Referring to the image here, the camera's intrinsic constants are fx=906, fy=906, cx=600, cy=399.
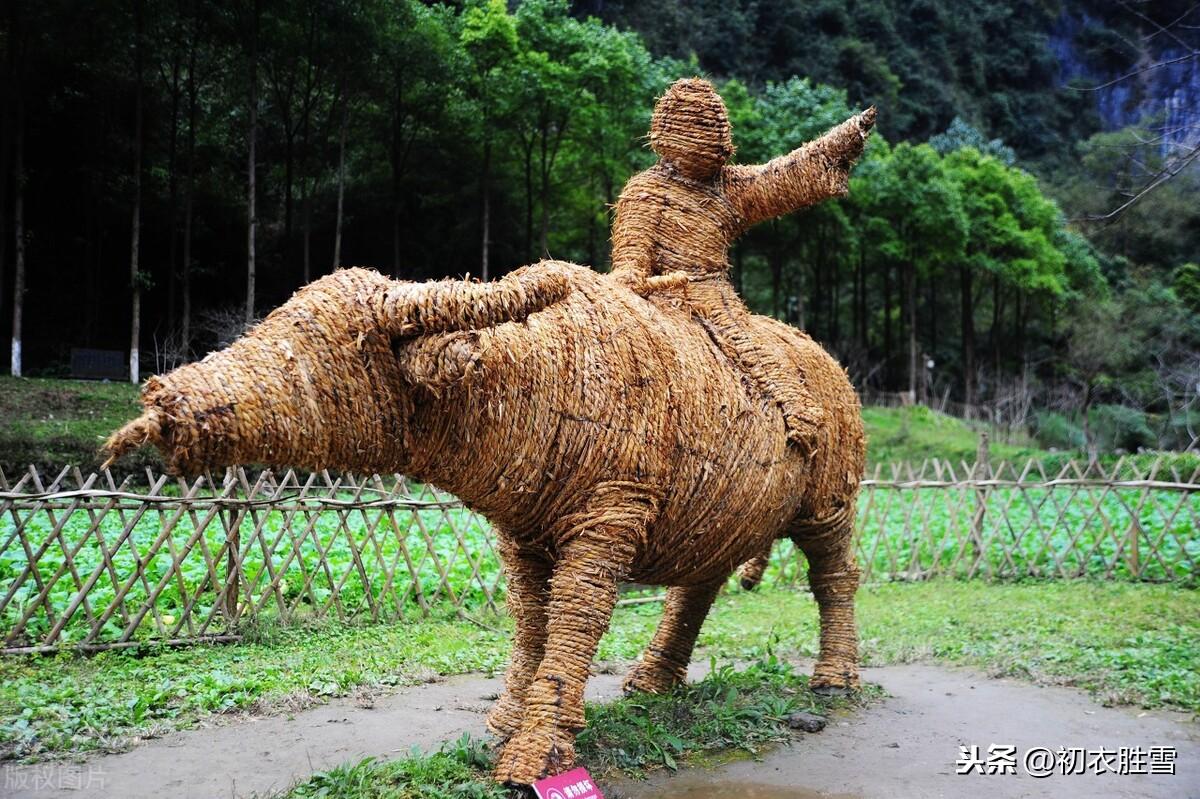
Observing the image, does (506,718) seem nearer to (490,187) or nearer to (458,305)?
(458,305)

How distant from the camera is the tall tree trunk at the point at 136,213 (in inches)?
487

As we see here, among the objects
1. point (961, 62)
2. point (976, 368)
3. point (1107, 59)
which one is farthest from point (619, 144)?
point (1107, 59)

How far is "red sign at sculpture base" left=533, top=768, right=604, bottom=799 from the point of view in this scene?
301cm

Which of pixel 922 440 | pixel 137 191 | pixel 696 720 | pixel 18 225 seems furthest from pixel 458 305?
pixel 922 440

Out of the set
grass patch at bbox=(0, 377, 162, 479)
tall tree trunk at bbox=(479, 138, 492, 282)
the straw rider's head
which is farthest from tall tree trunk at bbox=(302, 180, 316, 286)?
the straw rider's head

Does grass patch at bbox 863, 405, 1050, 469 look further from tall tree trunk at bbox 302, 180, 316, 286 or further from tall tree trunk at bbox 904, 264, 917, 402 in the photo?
tall tree trunk at bbox 302, 180, 316, 286

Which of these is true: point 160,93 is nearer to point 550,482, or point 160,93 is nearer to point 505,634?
point 505,634

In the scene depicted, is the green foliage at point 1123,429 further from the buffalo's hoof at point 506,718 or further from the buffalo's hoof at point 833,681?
the buffalo's hoof at point 506,718

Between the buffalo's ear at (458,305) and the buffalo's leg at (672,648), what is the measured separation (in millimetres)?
2424

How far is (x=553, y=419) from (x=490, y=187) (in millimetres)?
15310

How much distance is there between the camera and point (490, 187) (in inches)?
704

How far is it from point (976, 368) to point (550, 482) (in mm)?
31759

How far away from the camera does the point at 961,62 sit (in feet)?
126

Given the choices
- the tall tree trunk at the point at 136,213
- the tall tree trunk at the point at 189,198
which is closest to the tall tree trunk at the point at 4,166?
the tall tree trunk at the point at 136,213
